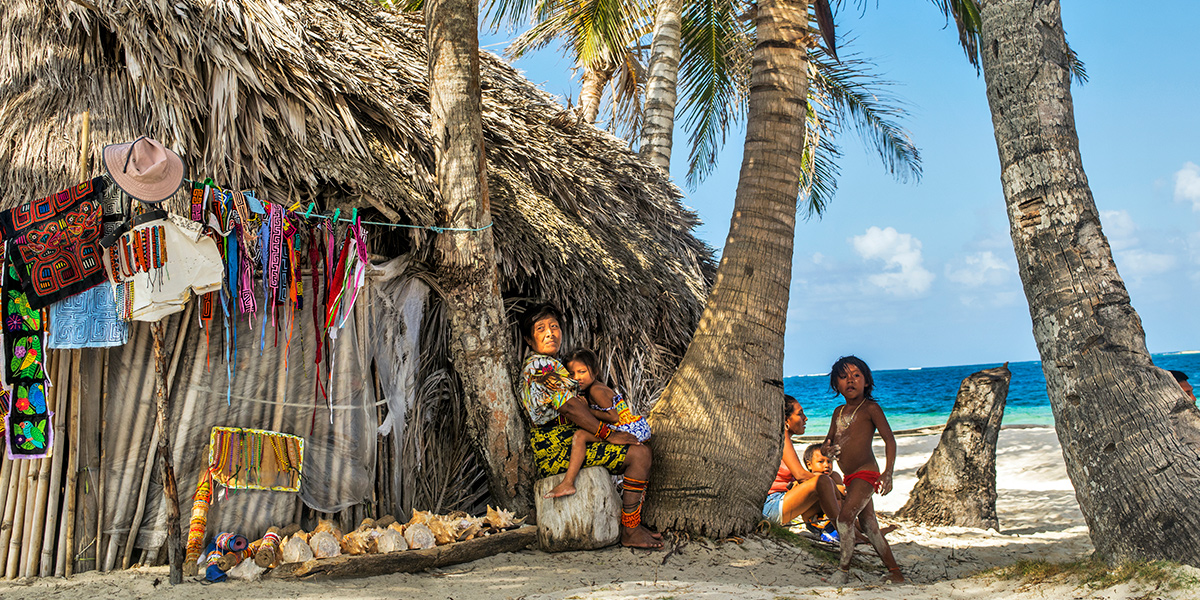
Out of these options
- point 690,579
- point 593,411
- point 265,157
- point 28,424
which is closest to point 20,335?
point 28,424

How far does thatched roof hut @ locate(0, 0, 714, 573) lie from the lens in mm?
3900

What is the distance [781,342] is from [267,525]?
3322 mm

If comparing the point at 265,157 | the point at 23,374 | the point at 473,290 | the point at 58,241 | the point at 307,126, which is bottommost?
the point at 23,374

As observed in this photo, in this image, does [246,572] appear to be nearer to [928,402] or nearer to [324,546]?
[324,546]

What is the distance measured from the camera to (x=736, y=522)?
469 centimetres

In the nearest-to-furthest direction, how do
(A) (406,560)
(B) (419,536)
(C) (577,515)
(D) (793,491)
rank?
(A) (406,560) < (B) (419,536) < (C) (577,515) < (D) (793,491)

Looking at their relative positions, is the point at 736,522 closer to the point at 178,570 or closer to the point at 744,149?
the point at 744,149

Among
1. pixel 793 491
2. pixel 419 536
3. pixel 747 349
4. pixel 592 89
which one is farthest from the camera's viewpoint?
pixel 592 89

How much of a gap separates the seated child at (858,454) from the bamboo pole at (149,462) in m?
3.71

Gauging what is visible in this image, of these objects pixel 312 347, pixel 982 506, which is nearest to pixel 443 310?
pixel 312 347

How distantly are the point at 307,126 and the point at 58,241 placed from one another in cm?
147

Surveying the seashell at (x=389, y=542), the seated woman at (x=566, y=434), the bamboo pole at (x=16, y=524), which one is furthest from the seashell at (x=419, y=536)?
the bamboo pole at (x=16, y=524)

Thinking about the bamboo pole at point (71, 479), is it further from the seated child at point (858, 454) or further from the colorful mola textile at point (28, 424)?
the seated child at point (858, 454)

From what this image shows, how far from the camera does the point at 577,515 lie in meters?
4.36
